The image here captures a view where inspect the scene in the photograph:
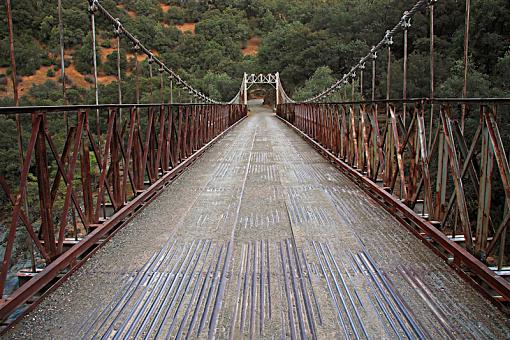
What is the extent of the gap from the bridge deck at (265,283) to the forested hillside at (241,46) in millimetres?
3193

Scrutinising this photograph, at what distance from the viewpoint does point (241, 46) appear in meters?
74.2

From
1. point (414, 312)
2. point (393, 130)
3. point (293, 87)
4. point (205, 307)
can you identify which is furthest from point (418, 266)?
point (293, 87)

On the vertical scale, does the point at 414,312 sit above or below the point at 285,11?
below

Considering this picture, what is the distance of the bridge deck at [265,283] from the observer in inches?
75.6

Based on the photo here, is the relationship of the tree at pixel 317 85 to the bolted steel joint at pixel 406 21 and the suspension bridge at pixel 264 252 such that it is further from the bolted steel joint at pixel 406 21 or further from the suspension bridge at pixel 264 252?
the suspension bridge at pixel 264 252

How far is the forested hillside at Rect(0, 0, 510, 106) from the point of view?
11391mm

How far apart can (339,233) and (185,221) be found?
3.57ft

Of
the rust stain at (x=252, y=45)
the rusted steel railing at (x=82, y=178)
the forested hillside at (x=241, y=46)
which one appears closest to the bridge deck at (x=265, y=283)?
the rusted steel railing at (x=82, y=178)

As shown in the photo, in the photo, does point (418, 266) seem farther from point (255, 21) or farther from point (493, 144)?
point (255, 21)

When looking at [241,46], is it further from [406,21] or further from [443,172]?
[443,172]

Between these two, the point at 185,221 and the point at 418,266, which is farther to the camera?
the point at 185,221

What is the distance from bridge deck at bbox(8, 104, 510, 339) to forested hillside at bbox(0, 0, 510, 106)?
319 cm

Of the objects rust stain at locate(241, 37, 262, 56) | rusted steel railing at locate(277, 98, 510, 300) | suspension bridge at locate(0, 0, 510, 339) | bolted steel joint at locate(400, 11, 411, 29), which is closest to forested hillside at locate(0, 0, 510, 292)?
suspension bridge at locate(0, 0, 510, 339)

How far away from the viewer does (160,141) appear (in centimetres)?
498
